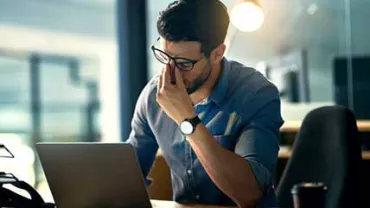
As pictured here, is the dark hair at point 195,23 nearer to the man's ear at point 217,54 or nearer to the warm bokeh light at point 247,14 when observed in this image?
the man's ear at point 217,54

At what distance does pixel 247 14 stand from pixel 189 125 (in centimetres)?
109

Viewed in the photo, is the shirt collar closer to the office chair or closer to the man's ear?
the man's ear

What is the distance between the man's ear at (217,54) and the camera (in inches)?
75.6

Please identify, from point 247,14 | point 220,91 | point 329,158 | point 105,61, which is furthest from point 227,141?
point 105,61

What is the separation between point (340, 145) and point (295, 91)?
2.27 m

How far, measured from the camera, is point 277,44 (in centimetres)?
464

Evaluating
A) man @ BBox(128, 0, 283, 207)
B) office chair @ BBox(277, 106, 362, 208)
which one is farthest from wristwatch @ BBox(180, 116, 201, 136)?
office chair @ BBox(277, 106, 362, 208)

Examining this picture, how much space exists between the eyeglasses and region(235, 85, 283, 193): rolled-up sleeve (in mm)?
210

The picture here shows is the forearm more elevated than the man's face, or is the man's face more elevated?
the man's face

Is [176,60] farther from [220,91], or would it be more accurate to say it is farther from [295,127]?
[295,127]

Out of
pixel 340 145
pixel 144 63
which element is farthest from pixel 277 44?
pixel 340 145

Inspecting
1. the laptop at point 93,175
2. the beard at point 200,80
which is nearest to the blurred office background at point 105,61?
the beard at point 200,80

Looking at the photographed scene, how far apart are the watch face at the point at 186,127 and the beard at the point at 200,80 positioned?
0.16 meters

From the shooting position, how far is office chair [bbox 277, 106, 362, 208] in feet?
6.63
